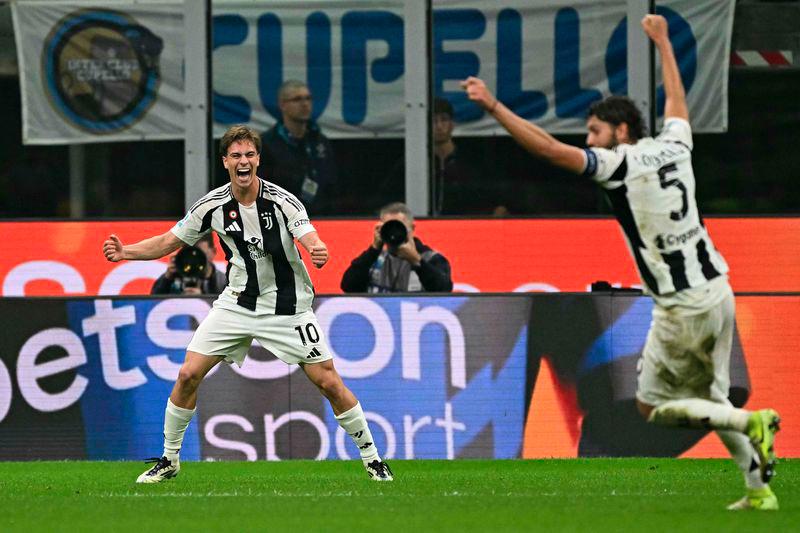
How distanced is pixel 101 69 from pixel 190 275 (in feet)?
12.5

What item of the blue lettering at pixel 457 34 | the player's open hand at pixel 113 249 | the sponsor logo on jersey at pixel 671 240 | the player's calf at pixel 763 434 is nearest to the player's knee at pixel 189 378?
the player's open hand at pixel 113 249

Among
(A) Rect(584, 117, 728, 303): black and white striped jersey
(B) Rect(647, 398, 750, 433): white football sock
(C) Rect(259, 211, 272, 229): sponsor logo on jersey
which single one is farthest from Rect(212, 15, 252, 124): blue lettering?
(B) Rect(647, 398, 750, 433): white football sock

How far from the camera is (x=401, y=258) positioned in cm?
1340

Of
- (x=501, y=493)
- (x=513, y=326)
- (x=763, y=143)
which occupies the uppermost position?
(x=763, y=143)

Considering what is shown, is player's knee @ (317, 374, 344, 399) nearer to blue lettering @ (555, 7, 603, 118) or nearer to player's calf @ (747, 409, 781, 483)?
player's calf @ (747, 409, 781, 483)

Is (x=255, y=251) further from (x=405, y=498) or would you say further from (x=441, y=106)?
(x=441, y=106)

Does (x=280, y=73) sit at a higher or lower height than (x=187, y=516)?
higher

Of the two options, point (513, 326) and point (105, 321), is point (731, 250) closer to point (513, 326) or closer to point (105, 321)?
point (513, 326)

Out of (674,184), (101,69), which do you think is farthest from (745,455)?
(101,69)

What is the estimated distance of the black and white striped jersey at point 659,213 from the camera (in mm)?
8148

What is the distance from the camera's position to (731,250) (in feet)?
53.6

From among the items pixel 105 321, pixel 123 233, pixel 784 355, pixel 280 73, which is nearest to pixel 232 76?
pixel 280 73

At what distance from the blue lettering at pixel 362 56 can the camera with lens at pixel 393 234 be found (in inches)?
145

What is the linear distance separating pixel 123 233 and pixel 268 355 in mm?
4216
